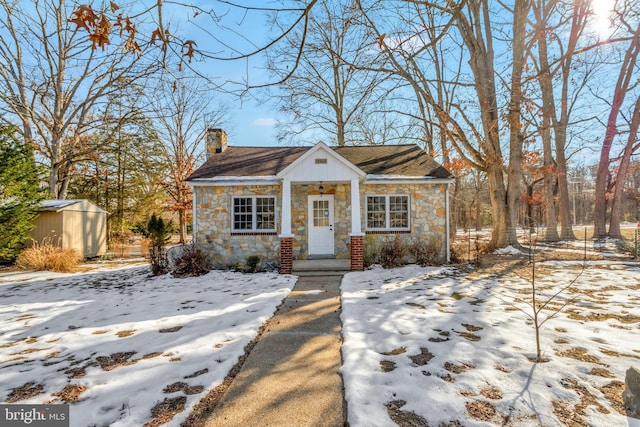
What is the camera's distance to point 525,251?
11.0 metres

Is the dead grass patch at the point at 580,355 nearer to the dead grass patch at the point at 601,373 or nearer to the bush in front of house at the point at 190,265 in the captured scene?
the dead grass patch at the point at 601,373

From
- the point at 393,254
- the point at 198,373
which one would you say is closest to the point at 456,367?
the point at 198,373

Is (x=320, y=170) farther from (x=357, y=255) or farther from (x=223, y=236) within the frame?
(x=223, y=236)

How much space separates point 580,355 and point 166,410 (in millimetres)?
4082

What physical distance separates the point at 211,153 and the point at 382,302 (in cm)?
969

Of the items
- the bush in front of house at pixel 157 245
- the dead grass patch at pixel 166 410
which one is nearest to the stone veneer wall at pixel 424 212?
the bush in front of house at pixel 157 245

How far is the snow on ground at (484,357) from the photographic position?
228 cm

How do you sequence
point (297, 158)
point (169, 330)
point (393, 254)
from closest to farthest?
point (169, 330) → point (393, 254) → point (297, 158)

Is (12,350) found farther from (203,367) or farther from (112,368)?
(203,367)

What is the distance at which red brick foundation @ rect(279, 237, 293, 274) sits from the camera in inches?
326

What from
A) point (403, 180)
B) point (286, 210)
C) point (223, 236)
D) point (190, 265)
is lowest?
point (190, 265)

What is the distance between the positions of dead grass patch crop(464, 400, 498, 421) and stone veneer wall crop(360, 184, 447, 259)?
710cm

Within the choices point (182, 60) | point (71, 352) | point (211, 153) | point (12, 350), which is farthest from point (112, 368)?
point (211, 153)

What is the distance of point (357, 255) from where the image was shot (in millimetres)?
8375
